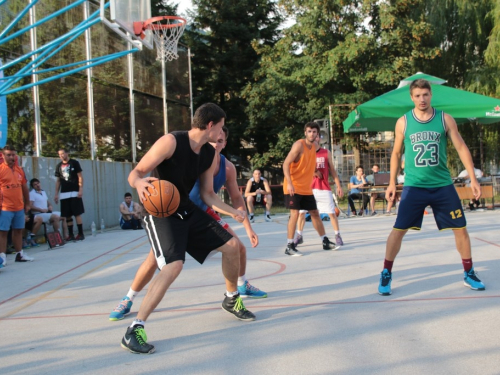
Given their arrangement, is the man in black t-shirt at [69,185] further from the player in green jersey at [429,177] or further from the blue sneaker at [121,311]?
the player in green jersey at [429,177]

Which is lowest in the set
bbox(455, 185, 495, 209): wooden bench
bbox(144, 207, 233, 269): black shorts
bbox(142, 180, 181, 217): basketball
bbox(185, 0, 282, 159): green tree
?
bbox(455, 185, 495, 209): wooden bench

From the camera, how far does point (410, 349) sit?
392cm

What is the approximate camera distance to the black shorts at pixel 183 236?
442cm

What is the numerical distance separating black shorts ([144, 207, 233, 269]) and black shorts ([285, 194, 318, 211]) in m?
4.19

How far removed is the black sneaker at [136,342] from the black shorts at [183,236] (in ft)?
1.68

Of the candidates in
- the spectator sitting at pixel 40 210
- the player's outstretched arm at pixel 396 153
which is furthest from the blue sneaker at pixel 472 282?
the spectator sitting at pixel 40 210

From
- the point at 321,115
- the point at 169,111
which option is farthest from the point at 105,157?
the point at 321,115

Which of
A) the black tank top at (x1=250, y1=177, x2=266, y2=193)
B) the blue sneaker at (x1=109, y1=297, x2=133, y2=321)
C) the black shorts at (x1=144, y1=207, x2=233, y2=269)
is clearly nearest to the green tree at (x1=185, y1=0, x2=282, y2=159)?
the black tank top at (x1=250, y1=177, x2=266, y2=193)

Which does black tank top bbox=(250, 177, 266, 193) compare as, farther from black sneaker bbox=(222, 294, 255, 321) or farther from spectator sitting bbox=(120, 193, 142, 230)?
black sneaker bbox=(222, 294, 255, 321)

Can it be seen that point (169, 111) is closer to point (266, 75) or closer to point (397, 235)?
point (266, 75)

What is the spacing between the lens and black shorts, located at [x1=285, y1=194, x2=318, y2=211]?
8898 mm

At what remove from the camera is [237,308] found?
4.98 metres

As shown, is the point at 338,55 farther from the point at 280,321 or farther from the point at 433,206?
the point at 280,321

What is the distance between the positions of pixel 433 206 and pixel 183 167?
8.73ft
